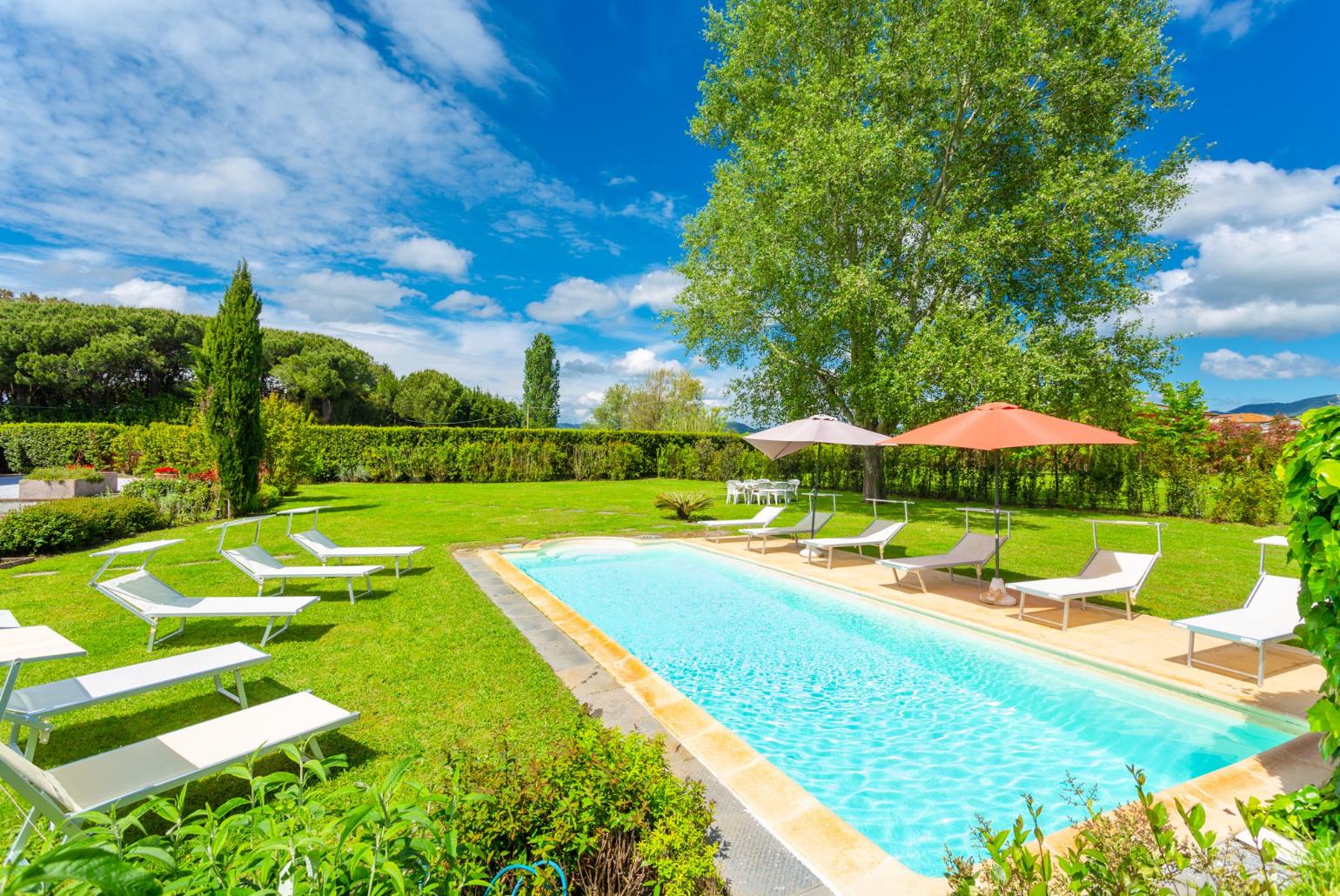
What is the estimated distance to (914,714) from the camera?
4559mm

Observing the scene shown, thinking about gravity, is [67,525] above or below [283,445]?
below

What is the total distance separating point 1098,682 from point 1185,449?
1356 centimetres

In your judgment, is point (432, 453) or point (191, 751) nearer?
point (191, 751)

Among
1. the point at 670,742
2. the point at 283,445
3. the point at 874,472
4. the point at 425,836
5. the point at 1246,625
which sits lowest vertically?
the point at 670,742

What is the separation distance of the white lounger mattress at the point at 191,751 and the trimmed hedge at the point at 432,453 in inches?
716

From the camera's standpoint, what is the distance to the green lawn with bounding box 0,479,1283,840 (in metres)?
3.79

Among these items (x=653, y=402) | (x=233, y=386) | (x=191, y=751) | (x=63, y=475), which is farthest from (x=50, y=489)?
(x=653, y=402)

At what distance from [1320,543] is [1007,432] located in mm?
4550

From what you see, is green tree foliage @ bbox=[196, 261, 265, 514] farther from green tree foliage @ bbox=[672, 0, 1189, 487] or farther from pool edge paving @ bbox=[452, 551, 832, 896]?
green tree foliage @ bbox=[672, 0, 1189, 487]

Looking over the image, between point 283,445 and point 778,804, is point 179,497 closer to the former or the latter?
point 283,445

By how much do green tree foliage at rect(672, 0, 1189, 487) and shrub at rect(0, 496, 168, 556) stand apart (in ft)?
46.0

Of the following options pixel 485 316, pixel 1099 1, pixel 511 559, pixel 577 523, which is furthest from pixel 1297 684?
pixel 485 316

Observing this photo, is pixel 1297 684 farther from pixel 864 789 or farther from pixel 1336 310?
pixel 1336 310

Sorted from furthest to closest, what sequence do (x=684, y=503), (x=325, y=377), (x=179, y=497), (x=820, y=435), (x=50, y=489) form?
(x=325, y=377)
(x=50, y=489)
(x=684, y=503)
(x=179, y=497)
(x=820, y=435)
